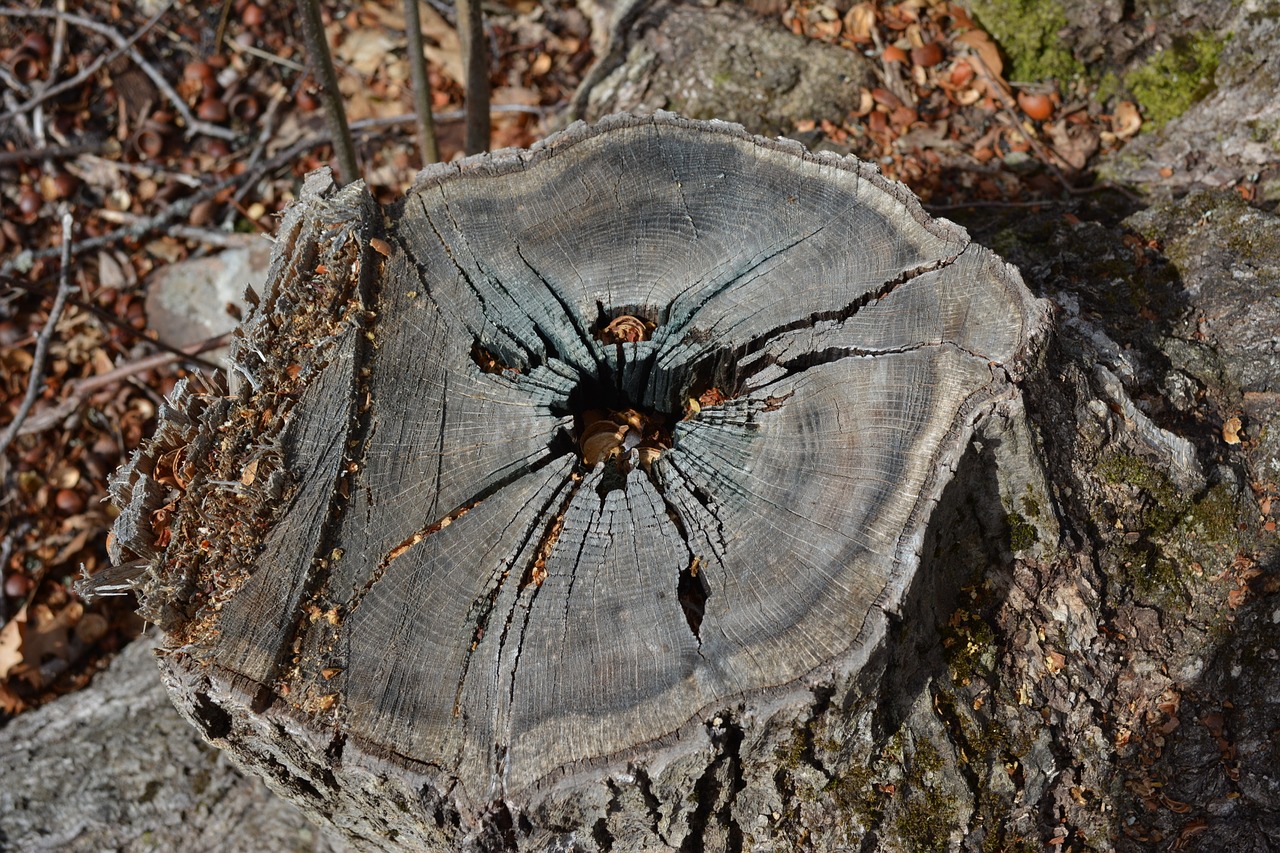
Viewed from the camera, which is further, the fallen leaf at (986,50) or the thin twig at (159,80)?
the thin twig at (159,80)

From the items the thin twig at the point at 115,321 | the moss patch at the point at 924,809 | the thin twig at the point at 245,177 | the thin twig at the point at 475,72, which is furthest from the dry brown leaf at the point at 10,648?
the moss patch at the point at 924,809

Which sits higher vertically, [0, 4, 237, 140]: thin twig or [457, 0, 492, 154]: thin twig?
[0, 4, 237, 140]: thin twig

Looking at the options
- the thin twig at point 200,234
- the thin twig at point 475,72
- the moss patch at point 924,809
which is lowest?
the moss patch at point 924,809

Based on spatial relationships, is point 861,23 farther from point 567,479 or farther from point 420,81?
point 567,479

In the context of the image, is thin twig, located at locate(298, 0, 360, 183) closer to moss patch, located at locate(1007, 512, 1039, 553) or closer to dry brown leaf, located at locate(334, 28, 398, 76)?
dry brown leaf, located at locate(334, 28, 398, 76)

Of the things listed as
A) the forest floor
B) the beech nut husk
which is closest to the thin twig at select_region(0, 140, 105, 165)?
the forest floor

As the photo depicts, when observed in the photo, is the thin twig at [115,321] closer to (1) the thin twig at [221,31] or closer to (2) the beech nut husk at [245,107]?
(2) the beech nut husk at [245,107]
